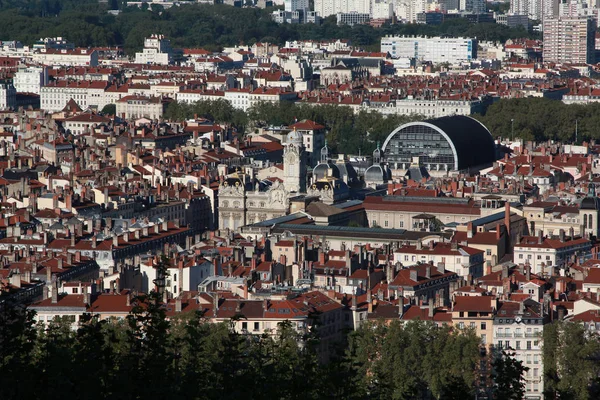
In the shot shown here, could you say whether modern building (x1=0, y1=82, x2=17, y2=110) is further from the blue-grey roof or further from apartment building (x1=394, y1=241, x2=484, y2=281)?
apartment building (x1=394, y1=241, x2=484, y2=281)

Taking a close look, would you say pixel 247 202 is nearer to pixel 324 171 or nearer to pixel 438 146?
pixel 324 171

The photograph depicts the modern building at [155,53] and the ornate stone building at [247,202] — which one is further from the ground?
the ornate stone building at [247,202]

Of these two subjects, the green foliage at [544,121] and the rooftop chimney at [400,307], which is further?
the green foliage at [544,121]

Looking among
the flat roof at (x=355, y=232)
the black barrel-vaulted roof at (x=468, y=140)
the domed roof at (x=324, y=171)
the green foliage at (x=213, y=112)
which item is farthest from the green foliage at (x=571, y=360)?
the green foliage at (x=213, y=112)

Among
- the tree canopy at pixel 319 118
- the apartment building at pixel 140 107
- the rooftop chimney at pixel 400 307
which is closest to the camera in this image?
the rooftop chimney at pixel 400 307

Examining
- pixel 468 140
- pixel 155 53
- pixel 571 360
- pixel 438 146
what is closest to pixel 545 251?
pixel 571 360

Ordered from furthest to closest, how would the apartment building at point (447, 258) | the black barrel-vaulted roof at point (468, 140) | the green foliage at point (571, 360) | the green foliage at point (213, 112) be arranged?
the green foliage at point (213, 112)
the black barrel-vaulted roof at point (468, 140)
the apartment building at point (447, 258)
the green foliage at point (571, 360)

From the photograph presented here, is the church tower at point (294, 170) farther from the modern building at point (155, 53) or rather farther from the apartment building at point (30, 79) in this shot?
the modern building at point (155, 53)

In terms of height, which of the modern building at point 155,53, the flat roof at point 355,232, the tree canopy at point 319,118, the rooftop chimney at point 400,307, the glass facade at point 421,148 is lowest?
the modern building at point 155,53
